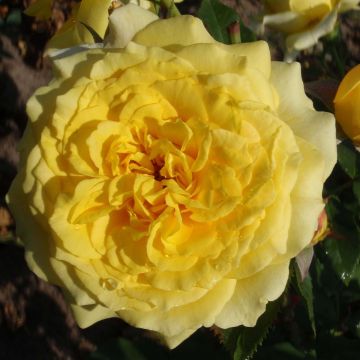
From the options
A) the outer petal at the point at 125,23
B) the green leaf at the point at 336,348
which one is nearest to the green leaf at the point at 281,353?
the green leaf at the point at 336,348

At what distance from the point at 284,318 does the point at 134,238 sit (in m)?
1.34

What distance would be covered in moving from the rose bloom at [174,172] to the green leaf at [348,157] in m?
0.37

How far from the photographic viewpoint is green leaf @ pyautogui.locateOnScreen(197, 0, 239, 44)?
0.99 metres

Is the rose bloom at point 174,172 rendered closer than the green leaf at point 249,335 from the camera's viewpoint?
Yes

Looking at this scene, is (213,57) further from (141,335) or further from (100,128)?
(141,335)

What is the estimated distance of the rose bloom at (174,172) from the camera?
2.06 feet

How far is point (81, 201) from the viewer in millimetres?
Answer: 661

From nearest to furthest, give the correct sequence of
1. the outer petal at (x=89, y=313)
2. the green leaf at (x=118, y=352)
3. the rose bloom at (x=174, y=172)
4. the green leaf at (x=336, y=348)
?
the rose bloom at (x=174, y=172)
the outer petal at (x=89, y=313)
the green leaf at (x=336, y=348)
the green leaf at (x=118, y=352)

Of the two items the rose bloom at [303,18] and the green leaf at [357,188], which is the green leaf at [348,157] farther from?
the rose bloom at [303,18]

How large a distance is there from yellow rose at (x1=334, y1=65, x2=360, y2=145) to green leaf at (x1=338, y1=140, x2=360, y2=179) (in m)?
0.21

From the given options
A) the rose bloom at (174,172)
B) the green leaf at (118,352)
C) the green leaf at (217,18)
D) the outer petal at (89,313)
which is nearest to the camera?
the rose bloom at (174,172)

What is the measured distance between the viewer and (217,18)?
3.26ft

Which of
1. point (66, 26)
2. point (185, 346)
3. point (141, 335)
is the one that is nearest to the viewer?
point (66, 26)

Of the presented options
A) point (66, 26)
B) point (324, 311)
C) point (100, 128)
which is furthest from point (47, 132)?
point (324, 311)
